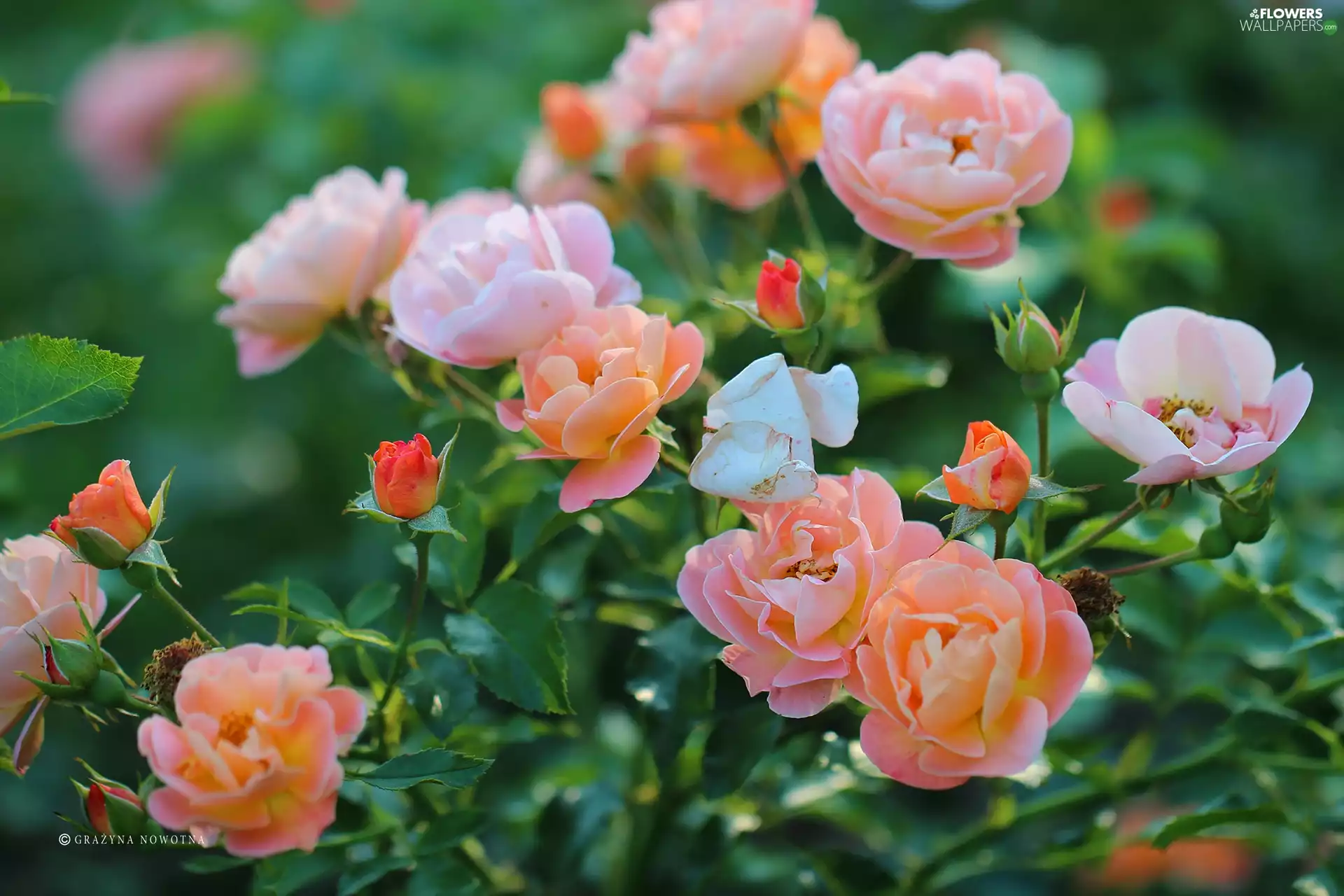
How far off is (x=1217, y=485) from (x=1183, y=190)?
3.09ft

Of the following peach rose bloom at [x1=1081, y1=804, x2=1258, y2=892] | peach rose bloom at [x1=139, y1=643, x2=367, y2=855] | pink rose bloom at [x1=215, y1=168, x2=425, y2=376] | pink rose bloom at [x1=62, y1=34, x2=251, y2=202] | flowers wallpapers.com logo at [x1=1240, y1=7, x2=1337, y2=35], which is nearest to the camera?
peach rose bloom at [x1=139, y1=643, x2=367, y2=855]

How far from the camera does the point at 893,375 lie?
804 mm

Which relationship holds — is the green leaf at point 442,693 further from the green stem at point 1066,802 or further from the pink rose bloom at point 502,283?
the green stem at point 1066,802

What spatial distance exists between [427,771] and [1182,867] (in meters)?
1.11

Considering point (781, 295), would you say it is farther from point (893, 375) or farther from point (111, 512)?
point (111, 512)

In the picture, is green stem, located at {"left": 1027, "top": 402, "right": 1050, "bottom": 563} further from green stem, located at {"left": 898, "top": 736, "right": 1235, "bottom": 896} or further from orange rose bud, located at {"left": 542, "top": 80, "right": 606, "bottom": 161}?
orange rose bud, located at {"left": 542, "top": 80, "right": 606, "bottom": 161}

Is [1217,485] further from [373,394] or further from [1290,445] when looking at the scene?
[373,394]

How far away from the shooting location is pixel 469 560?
2.28 feet

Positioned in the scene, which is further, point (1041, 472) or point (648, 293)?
point (648, 293)

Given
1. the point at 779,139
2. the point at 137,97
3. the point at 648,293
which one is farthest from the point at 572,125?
the point at 137,97

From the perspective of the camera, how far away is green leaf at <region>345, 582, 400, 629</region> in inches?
26.7

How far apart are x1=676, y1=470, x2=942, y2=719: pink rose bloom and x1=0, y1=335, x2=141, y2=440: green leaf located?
33 cm

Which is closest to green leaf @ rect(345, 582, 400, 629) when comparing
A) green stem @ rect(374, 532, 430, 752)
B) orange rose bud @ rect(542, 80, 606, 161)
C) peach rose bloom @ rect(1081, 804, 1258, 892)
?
green stem @ rect(374, 532, 430, 752)

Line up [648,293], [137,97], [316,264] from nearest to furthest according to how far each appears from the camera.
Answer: [316,264]
[648,293]
[137,97]
